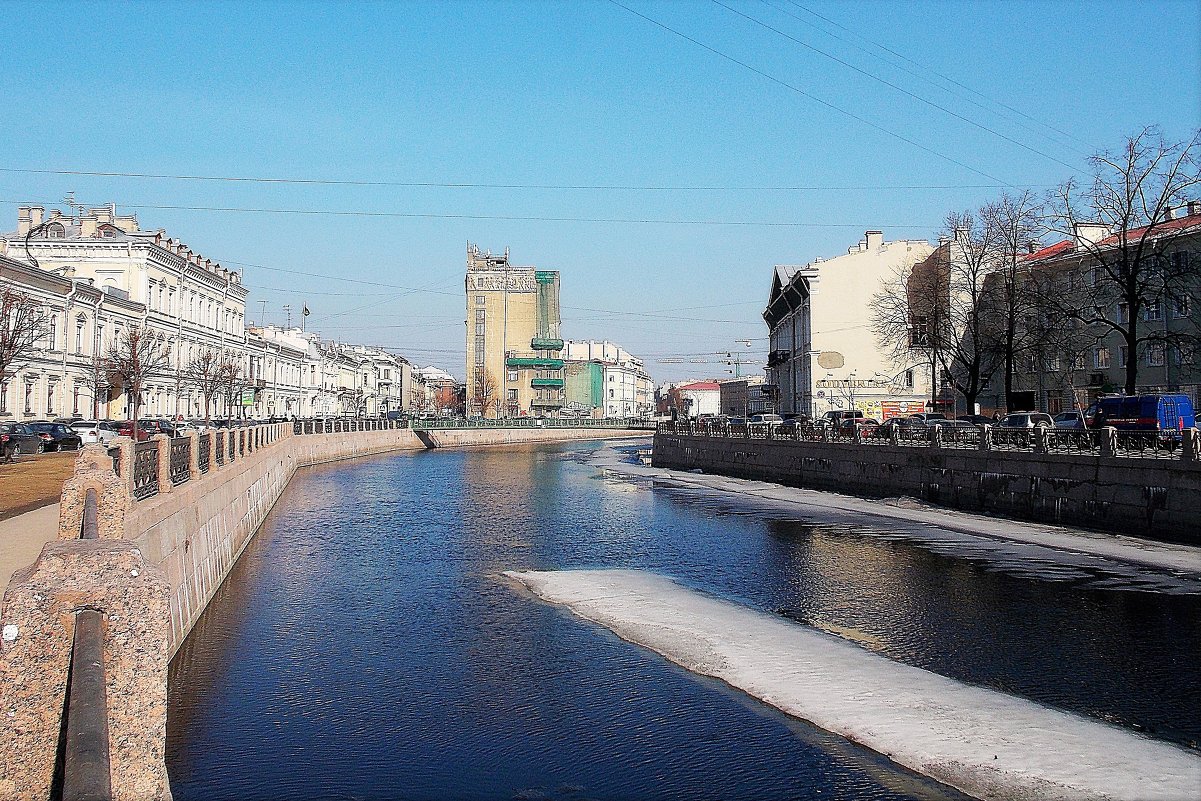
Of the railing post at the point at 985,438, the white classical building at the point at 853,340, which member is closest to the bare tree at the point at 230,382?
the white classical building at the point at 853,340

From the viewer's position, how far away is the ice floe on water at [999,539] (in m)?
21.1

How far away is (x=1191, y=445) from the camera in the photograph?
2359 cm

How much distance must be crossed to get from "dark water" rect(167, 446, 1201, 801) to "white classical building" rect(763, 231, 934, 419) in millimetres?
45011

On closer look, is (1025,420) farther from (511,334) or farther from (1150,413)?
(511,334)

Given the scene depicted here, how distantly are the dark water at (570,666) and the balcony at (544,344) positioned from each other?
123 m

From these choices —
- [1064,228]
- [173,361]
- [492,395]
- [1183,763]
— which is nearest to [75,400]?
[173,361]

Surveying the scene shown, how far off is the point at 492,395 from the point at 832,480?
109 m

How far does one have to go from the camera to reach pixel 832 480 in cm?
4388

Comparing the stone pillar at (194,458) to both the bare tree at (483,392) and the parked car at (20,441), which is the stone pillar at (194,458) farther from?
the bare tree at (483,392)

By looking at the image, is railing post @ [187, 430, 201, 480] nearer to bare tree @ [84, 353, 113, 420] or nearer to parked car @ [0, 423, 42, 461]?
parked car @ [0, 423, 42, 461]

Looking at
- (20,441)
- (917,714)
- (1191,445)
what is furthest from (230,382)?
(917,714)

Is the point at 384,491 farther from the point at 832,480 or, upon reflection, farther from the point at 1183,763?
the point at 1183,763

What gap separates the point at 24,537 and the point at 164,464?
266 centimetres

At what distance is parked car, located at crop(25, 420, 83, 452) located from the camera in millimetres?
43719
